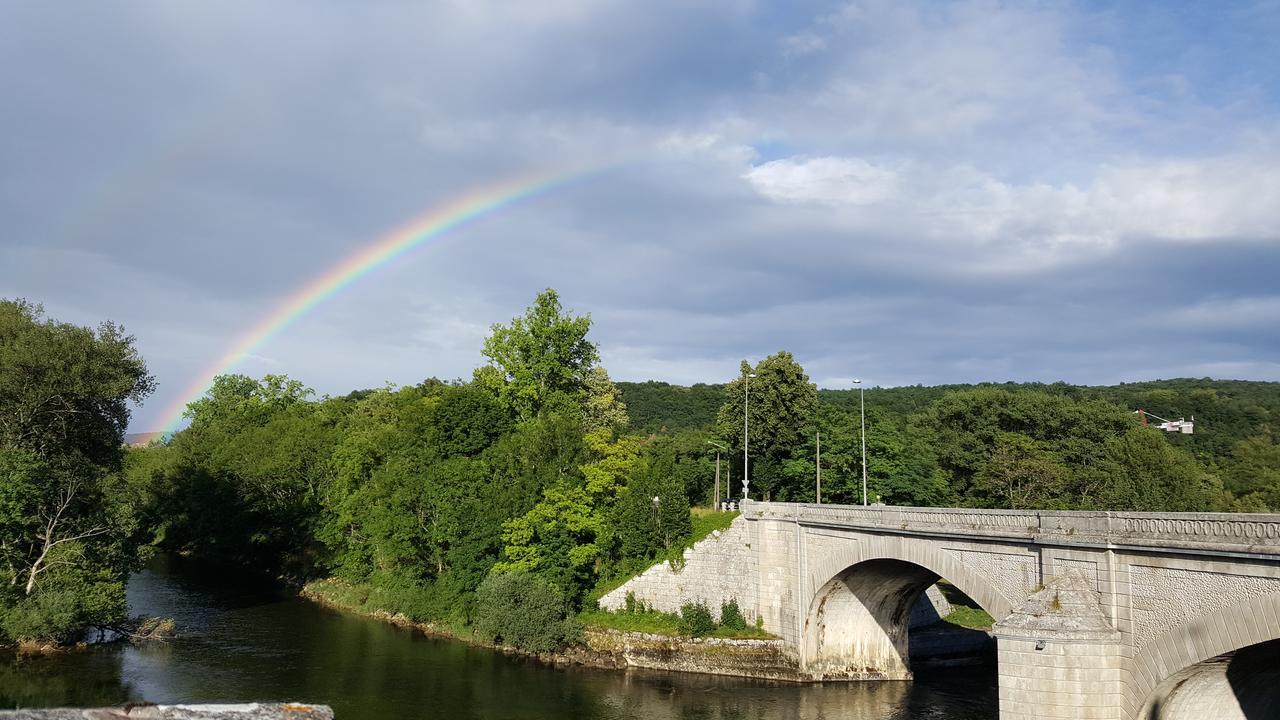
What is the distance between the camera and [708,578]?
40344 millimetres

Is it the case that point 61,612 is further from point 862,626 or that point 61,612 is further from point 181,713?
point 181,713

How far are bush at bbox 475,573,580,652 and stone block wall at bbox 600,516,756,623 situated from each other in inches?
119

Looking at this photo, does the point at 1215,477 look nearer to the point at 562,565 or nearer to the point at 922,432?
the point at 922,432

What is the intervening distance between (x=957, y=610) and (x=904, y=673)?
360 inches

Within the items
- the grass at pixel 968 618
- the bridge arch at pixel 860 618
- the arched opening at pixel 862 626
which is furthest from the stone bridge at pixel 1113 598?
the grass at pixel 968 618

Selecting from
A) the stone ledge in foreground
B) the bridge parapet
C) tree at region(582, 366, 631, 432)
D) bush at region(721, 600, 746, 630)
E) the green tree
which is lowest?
bush at region(721, 600, 746, 630)

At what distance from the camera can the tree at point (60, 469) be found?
3381 cm

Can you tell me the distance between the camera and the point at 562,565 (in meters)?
→ 42.9

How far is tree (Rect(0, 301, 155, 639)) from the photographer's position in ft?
111

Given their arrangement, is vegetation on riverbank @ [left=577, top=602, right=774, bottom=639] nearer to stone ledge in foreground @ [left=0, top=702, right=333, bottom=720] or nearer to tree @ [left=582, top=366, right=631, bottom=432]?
tree @ [left=582, top=366, right=631, bottom=432]

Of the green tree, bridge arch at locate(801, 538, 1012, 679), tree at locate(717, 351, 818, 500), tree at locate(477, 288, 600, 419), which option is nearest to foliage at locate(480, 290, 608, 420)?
tree at locate(477, 288, 600, 419)

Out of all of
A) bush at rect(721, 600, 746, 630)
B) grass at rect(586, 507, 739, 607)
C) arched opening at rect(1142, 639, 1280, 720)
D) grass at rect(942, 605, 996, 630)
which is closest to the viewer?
arched opening at rect(1142, 639, 1280, 720)

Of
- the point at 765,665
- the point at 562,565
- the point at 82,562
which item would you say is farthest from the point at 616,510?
the point at 82,562

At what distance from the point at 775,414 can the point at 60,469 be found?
39.3 metres
